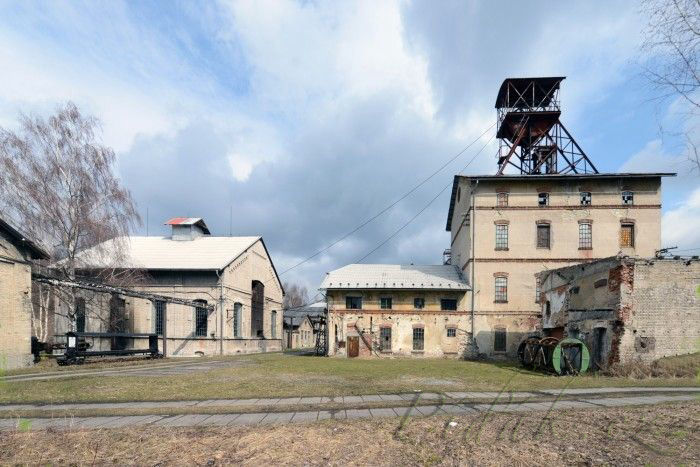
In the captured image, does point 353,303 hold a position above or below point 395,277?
below

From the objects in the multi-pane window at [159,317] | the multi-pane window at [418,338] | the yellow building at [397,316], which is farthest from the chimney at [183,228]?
the multi-pane window at [418,338]

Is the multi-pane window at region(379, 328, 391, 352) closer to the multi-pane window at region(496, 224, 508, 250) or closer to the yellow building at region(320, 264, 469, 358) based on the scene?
the yellow building at region(320, 264, 469, 358)

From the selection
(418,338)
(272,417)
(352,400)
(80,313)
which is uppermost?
(272,417)

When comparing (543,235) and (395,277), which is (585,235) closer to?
(543,235)

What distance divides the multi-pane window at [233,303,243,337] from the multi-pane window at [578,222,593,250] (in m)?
26.6

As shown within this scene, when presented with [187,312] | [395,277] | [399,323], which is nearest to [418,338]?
[399,323]

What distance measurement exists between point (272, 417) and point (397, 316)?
2375 cm

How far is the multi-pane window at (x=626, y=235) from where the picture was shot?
1173 inches

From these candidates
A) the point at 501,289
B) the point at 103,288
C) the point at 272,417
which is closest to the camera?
the point at 272,417

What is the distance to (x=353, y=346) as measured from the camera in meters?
30.6

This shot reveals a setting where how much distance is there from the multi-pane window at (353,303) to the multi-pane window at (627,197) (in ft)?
66.3

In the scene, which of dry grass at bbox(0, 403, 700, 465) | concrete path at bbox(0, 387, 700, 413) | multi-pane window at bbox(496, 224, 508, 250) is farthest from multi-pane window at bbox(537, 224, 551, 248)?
dry grass at bbox(0, 403, 700, 465)

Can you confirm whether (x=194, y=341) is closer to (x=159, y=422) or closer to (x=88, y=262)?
(x=88, y=262)

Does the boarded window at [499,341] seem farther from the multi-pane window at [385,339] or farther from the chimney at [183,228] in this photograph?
the chimney at [183,228]
